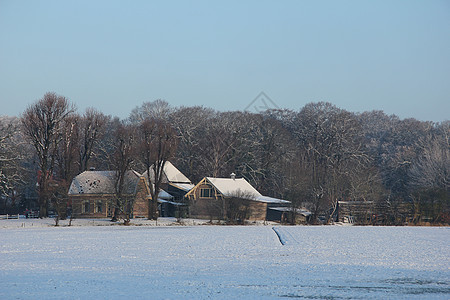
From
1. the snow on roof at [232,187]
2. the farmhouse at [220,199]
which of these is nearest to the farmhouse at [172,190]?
the farmhouse at [220,199]

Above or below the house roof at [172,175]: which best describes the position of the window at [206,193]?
below

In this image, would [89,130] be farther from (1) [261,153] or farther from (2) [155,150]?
(1) [261,153]

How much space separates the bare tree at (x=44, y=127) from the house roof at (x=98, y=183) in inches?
210

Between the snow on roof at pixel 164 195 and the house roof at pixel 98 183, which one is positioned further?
the snow on roof at pixel 164 195

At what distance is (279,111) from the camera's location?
106 m

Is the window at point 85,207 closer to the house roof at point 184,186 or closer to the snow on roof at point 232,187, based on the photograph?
the house roof at point 184,186

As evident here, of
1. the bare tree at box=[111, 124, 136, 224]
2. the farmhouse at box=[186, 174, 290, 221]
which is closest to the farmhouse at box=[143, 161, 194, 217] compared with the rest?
the farmhouse at box=[186, 174, 290, 221]

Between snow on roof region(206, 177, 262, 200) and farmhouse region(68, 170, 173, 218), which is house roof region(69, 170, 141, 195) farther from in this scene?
snow on roof region(206, 177, 262, 200)

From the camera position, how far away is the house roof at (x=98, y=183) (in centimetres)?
6938

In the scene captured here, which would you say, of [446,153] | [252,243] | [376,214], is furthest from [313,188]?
[252,243]

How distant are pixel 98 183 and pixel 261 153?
27498mm

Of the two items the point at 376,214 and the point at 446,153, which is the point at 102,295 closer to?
the point at 376,214

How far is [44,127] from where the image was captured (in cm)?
6612

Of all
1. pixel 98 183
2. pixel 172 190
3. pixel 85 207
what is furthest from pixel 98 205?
pixel 172 190
